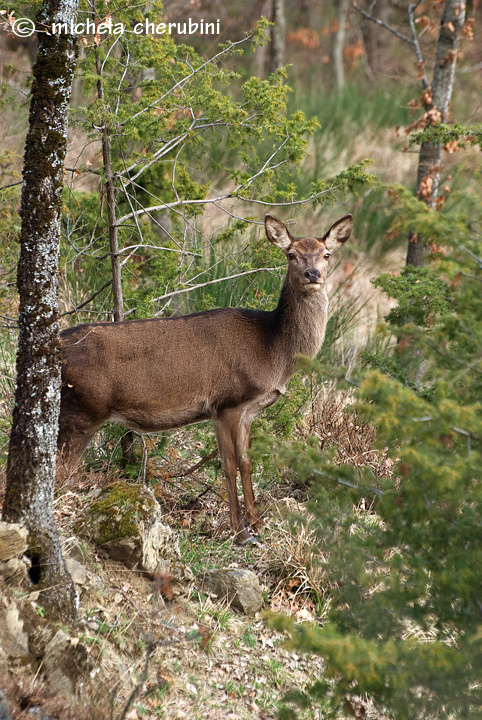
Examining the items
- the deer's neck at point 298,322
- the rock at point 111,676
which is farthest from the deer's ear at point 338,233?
the rock at point 111,676

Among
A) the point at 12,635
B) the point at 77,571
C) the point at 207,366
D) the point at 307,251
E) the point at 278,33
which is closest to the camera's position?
the point at 12,635

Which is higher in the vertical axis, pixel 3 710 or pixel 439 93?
pixel 439 93

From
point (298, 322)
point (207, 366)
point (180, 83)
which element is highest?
point (180, 83)

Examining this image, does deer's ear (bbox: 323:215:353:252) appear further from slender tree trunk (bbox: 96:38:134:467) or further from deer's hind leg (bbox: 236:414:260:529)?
slender tree trunk (bbox: 96:38:134:467)

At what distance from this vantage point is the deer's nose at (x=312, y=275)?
5.89 metres

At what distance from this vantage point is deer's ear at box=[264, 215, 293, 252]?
6223mm

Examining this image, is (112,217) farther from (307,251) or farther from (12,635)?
(12,635)

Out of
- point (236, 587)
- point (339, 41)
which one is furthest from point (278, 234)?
point (339, 41)

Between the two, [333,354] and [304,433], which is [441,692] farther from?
[333,354]

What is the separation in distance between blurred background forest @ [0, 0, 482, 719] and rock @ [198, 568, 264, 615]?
253 millimetres

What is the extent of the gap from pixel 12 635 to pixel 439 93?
757 centimetres

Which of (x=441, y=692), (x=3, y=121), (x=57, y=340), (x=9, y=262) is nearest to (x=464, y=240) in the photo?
(x=441, y=692)

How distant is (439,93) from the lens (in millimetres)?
8836

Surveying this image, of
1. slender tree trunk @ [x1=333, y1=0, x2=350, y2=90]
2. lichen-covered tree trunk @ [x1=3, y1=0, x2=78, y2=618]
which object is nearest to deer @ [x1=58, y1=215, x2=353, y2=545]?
lichen-covered tree trunk @ [x1=3, y1=0, x2=78, y2=618]
